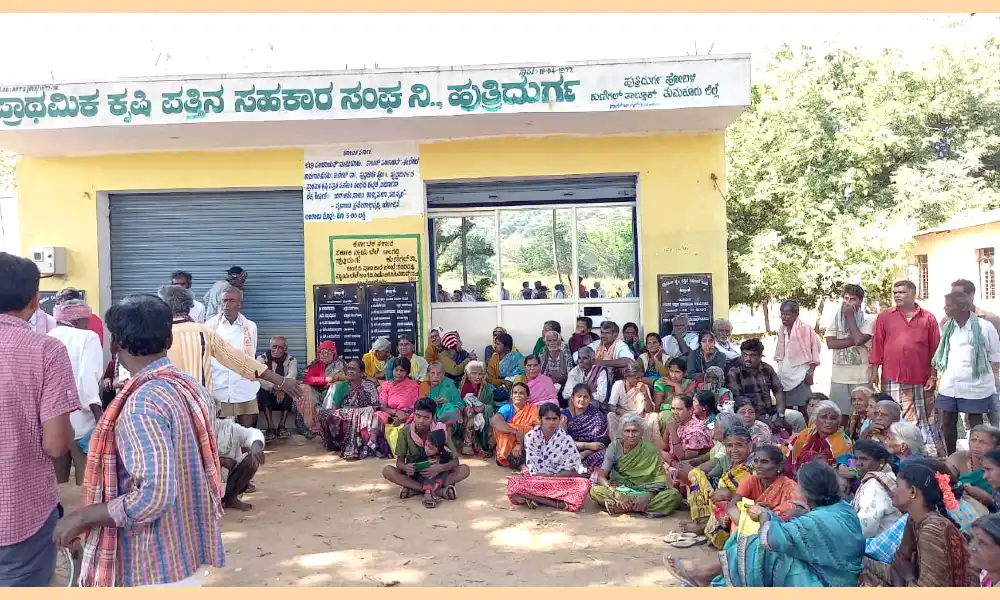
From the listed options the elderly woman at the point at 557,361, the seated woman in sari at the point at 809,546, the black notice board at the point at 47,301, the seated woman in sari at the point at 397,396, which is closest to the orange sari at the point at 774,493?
the seated woman in sari at the point at 809,546

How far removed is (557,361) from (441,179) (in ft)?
7.92

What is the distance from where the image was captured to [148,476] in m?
1.88

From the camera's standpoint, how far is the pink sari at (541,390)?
689 cm

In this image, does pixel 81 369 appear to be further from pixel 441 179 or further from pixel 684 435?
pixel 441 179

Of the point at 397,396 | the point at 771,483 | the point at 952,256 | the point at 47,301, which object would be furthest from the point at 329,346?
the point at 952,256

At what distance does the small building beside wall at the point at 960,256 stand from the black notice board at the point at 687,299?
786 cm

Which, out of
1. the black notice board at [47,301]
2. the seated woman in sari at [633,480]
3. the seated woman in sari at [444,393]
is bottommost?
the seated woman in sari at [633,480]

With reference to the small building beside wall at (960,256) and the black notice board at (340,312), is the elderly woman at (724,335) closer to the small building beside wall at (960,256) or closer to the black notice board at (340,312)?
the black notice board at (340,312)

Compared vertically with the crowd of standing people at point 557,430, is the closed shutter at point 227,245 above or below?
above

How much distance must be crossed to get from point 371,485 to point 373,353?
6.71ft

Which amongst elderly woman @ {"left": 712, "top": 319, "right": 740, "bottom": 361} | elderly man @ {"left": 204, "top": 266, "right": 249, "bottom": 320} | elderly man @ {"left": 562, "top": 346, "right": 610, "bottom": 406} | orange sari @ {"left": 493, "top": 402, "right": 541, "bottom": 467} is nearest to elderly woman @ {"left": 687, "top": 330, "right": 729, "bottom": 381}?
elderly woman @ {"left": 712, "top": 319, "right": 740, "bottom": 361}

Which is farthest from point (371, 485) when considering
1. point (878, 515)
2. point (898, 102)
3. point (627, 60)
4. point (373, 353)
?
point (898, 102)

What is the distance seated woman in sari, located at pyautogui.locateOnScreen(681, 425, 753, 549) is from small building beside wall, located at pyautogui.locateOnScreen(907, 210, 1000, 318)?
415 inches

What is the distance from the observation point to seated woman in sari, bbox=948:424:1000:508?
364 cm
